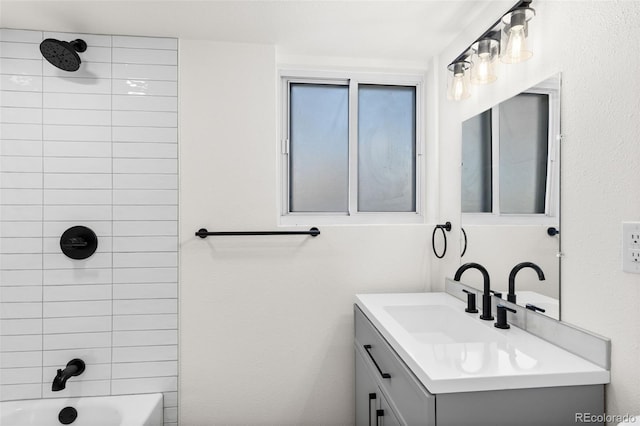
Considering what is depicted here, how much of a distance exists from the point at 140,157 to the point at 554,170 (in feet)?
6.12

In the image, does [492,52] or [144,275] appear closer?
[492,52]

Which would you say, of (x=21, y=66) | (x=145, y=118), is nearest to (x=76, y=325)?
(x=145, y=118)

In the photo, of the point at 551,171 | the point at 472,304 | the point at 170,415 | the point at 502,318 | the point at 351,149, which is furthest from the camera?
the point at 351,149

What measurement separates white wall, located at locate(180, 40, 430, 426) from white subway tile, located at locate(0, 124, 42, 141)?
703mm

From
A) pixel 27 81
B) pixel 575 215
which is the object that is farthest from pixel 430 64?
pixel 27 81

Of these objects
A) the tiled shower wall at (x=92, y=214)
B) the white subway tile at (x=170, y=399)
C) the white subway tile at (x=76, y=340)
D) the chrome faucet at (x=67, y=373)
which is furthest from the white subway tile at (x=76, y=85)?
the white subway tile at (x=170, y=399)

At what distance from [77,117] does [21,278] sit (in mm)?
858

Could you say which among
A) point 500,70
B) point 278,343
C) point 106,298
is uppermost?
point 500,70

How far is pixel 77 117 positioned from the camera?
191 centimetres

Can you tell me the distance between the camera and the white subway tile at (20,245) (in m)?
1.87

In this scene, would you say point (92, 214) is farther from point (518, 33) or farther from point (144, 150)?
point (518, 33)

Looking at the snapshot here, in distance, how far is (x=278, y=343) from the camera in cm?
204

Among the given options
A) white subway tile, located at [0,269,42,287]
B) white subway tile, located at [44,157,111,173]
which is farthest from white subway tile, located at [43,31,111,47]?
white subway tile, located at [0,269,42,287]

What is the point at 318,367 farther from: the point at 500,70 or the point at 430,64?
the point at 430,64
